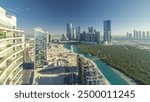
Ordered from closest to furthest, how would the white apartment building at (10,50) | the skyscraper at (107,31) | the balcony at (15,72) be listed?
the white apartment building at (10,50)
the balcony at (15,72)
the skyscraper at (107,31)

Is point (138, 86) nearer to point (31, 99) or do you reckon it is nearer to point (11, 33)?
point (31, 99)

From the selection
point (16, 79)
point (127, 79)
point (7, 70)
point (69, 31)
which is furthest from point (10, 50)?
point (127, 79)

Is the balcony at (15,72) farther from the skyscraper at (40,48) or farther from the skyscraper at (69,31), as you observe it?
the skyscraper at (69,31)

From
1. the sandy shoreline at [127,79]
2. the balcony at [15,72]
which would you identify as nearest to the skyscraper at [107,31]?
the sandy shoreline at [127,79]

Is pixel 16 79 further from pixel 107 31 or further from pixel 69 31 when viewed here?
pixel 107 31

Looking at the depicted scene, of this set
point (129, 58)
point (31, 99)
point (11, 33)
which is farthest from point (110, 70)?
point (11, 33)

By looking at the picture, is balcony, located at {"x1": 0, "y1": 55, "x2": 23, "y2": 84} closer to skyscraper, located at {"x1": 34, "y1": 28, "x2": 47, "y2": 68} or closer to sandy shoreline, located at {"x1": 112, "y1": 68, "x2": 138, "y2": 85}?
skyscraper, located at {"x1": 34, "y1": 28, "x2": 47, "y2": 68}
